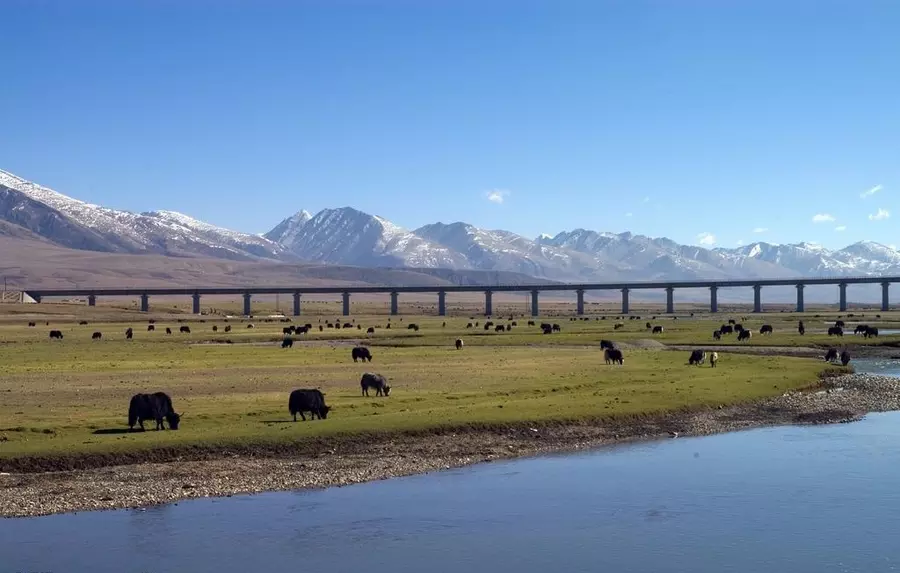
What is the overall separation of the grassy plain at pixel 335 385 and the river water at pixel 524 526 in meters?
6.90

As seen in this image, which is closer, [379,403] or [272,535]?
[272,535]

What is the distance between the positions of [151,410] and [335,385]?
16832mm

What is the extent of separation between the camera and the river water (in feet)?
74.7

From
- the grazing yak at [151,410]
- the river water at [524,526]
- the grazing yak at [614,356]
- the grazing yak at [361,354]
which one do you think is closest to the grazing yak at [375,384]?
the grazing yak at [151,410]

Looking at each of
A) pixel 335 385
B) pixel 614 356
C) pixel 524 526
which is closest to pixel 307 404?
pixel 335 385

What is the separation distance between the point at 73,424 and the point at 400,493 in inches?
522

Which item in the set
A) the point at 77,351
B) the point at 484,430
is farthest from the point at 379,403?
the point at 77,351

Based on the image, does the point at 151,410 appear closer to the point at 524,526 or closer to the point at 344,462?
the point at 344,462

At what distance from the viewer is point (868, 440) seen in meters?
39.9

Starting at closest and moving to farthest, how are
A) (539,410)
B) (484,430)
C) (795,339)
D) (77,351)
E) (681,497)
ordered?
1. (681,497)
2. (484,430)
3. (539,410)
4. (77,351)
5. (795,339)

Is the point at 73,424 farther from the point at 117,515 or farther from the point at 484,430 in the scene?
the point at 484,430

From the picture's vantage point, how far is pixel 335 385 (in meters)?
51.6

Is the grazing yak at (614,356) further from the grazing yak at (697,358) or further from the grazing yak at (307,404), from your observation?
the grazing yak at (307,404)

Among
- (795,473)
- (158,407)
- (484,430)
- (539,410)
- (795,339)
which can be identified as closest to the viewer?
(795,473)
